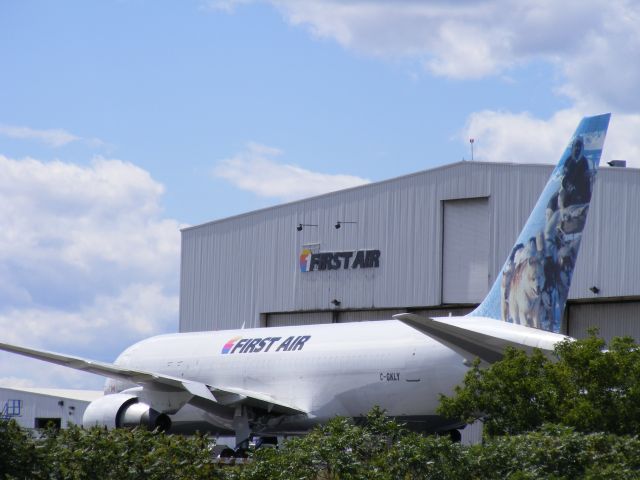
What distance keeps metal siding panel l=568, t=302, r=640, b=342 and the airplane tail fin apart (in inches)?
309

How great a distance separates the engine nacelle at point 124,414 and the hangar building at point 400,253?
36.6ft

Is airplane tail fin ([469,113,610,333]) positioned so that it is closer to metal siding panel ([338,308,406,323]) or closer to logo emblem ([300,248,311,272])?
metal siding panel ([338,308,406,323])

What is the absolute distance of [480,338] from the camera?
23.0m

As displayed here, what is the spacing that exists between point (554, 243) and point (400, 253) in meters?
13.3

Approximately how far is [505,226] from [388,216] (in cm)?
506

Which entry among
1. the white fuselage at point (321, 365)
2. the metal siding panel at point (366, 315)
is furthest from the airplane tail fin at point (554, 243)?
the metal siding panel at point (366, 315)

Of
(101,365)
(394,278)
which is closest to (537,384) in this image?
(101,365)

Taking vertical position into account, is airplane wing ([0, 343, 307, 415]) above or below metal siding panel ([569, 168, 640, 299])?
below

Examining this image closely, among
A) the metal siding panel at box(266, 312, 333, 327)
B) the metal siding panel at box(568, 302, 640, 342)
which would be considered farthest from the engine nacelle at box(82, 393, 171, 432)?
the metal siding panel at box(568, 302, 640, 342)

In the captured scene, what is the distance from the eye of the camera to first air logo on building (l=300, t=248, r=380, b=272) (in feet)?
135

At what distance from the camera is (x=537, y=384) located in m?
20.2

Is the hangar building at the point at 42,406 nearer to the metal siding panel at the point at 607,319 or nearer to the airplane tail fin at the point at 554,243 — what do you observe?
the metal siding panel at the point at 607,319

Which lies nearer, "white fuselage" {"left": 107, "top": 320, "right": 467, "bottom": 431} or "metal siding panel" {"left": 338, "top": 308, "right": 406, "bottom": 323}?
"white fuselage" {"left": 107, "top": 320, "right": 467, "bottom": 431}

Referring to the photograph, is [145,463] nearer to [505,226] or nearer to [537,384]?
[537,384]
